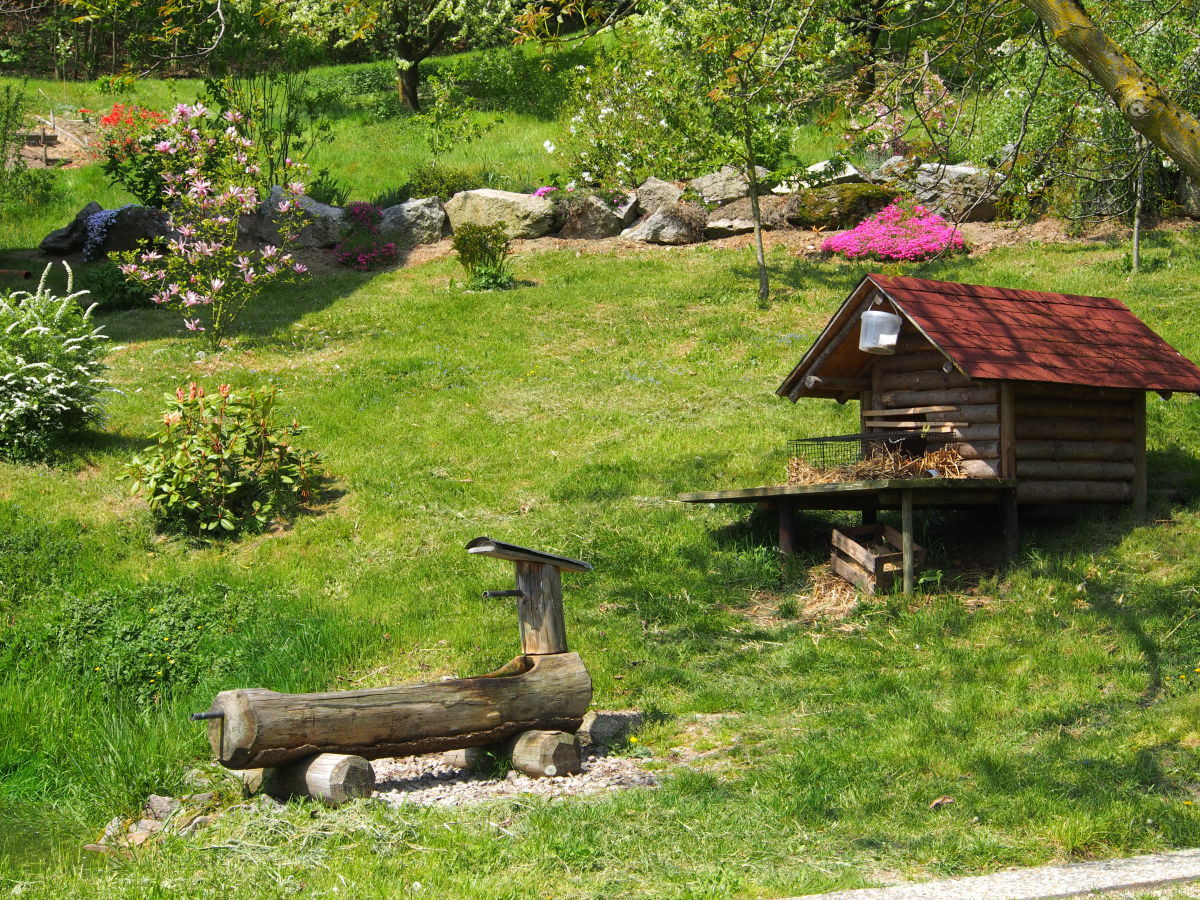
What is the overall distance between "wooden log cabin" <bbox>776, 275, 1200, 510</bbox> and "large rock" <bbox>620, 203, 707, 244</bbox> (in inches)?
510

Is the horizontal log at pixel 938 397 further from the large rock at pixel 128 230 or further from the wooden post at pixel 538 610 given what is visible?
the large rock at pixel 128 230

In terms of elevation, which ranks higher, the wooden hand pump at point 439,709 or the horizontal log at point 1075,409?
the horizontal log at point 1075,409

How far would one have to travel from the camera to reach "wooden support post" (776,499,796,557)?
11625 millimetres

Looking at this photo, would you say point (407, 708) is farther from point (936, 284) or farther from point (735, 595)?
point (936, 284)

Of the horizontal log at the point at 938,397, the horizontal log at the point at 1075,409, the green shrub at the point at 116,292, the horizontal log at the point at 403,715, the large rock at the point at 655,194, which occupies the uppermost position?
the large rock at the point at 655,194

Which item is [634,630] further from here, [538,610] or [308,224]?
[308,224]

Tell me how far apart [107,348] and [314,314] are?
692cm

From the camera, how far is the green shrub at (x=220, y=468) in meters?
12.4

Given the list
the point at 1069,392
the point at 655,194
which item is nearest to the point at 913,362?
the point at 1069,392

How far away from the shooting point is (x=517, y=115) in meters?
33.6

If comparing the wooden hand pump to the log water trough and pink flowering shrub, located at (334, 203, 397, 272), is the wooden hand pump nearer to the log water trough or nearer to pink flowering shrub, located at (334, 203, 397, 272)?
the log water trough

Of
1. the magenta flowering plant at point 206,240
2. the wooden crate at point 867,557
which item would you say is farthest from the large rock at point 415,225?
the wooden crate at point 867,557

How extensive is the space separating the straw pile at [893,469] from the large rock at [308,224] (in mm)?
16866

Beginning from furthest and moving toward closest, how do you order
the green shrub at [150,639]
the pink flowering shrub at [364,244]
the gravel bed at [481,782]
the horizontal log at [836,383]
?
the pink flowering shrub at [364,244]
the horizontal log at [836,383]
the green shrub at [150,639]
the gravel bed at [481,782]
